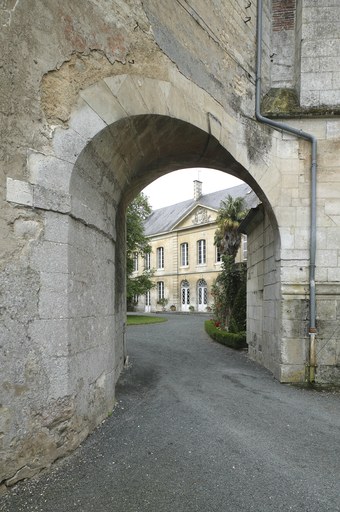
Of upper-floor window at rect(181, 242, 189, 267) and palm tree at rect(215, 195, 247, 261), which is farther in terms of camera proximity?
upper-floor window at rect(181, 242, 189, 267)

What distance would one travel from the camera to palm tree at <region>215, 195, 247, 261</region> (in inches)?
744

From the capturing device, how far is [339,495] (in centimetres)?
303

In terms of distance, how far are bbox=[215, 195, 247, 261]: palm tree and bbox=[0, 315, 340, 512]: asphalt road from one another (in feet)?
42.1

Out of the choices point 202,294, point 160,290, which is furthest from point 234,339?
point 160,290

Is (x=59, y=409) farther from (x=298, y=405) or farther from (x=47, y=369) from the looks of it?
(x=298, y=405)

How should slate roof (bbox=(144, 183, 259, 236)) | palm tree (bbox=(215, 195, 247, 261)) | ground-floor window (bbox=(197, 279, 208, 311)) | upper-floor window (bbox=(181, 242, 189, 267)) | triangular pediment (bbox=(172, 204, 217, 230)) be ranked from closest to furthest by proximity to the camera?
1. palm tree (bbox=(215, 195, 247, 261))
2. slate roof (bbox=(144, 183, 259, 236))
3. ground-floor window (bbox=(197, 279, 208, 311))
4. triangular pediment (bbox=(172, 204, 217, 230))
5. upper-floor window (bbox=(181, 242, 189, 267))

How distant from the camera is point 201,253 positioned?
34.4 metres

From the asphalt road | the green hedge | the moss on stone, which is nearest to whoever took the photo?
the asphalt road

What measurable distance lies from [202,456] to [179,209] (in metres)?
37.4

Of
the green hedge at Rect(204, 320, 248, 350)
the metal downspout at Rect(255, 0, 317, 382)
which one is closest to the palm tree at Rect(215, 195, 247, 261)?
the green hedge at Rect(204, 320, 248, 350)

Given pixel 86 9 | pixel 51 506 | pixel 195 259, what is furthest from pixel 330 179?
pixel 195 259

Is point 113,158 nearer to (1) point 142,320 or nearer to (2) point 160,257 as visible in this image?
(1) point 142,320

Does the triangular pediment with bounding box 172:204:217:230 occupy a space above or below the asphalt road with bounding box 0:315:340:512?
above

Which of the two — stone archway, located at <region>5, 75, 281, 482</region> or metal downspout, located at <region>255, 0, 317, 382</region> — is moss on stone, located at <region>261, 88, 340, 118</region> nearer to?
metal downspout, located at <region>255, 0, 317, 382</region>
